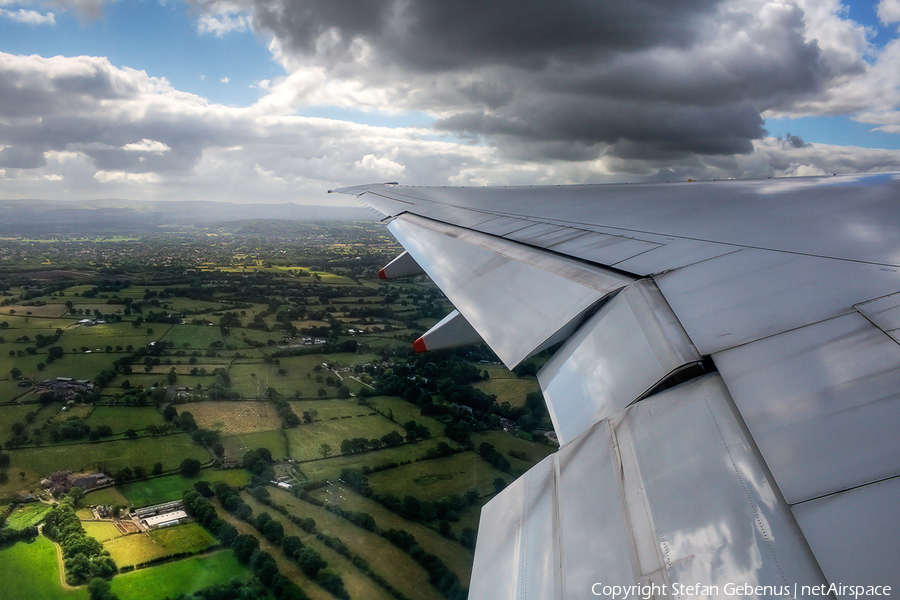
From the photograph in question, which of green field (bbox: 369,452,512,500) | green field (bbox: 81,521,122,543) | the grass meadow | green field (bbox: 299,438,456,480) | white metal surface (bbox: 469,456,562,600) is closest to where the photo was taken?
white metal surface (bbox: 469,456,562,600)

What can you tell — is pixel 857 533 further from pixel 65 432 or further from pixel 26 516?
pixel 65 432

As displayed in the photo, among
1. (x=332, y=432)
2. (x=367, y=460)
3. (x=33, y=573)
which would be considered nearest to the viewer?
(x=33, y=573)

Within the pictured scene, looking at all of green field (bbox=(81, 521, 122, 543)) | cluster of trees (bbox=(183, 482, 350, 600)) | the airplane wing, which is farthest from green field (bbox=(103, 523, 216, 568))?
the airplane wing

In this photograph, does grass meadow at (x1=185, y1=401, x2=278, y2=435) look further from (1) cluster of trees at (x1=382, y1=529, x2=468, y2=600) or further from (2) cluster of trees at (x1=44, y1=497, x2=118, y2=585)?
(1) cluster of trees at (x1=382, y1=529, x2=468, y2=600)

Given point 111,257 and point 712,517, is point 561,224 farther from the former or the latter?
point 111,257

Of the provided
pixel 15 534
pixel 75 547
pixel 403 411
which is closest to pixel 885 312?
pixel 75 547

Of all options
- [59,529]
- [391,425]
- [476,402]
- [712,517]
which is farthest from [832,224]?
[59,529]
